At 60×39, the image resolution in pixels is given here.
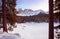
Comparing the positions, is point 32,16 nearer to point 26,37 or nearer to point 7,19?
point 26,37

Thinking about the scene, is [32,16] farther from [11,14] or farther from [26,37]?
[11,14]

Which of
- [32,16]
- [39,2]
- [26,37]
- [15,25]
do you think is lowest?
[26,37]

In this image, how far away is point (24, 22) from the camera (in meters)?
7.91

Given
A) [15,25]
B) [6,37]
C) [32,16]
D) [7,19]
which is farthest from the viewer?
[7,19]

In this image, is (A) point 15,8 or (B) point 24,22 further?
(A) point 15,8

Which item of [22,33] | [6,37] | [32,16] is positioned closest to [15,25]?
[22,33]

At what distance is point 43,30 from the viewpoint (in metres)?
7.77

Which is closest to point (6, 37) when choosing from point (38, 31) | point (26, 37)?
point (26, 37)

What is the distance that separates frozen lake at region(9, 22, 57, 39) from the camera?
759 cm

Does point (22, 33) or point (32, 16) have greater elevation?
point (32, 16)

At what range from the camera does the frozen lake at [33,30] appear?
7586 millimetres

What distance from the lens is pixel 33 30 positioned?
25.9ft

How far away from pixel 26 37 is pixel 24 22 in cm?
81

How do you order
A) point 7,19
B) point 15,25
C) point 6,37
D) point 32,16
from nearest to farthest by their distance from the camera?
point 6,37
point 32,16
point 15,25
point 7,19
